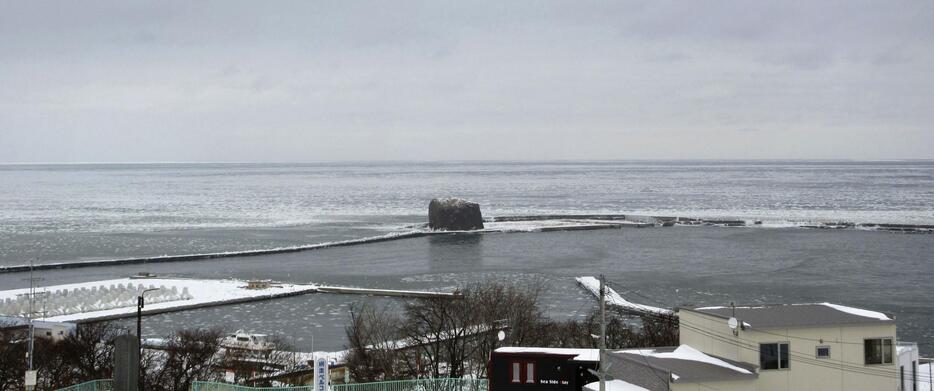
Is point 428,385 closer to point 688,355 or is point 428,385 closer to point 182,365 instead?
point 688,355

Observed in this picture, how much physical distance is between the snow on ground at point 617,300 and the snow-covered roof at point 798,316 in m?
15.7

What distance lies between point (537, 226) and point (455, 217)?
8267mm

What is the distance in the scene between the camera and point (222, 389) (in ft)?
65.5

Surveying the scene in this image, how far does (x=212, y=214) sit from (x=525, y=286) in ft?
238

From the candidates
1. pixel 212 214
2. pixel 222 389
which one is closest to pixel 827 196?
pixel 212 214

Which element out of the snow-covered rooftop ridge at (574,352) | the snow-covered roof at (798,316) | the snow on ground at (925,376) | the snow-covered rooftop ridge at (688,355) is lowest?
the snow on ground at (925,376)

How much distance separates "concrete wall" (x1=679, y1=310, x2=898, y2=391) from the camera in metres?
19.4

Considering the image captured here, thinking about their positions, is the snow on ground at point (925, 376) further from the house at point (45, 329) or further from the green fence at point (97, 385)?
the house at point (45, 329)

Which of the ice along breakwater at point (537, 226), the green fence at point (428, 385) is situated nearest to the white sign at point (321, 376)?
the green fence at point (428, 385)

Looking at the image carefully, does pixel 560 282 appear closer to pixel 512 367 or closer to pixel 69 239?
pixel 512 367

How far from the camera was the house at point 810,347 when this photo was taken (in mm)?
19453

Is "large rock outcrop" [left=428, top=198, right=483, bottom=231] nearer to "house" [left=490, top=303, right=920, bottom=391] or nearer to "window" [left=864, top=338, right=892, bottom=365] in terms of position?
"house" [left=490, top=303, right=920, bottom=391]

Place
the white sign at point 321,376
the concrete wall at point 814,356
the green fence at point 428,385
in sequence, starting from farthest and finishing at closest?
the green fence at point 428,385, the concrete wall at point 814,356, the white sign at point 321,376

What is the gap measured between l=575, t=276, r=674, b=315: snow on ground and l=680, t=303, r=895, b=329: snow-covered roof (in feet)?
51.4
